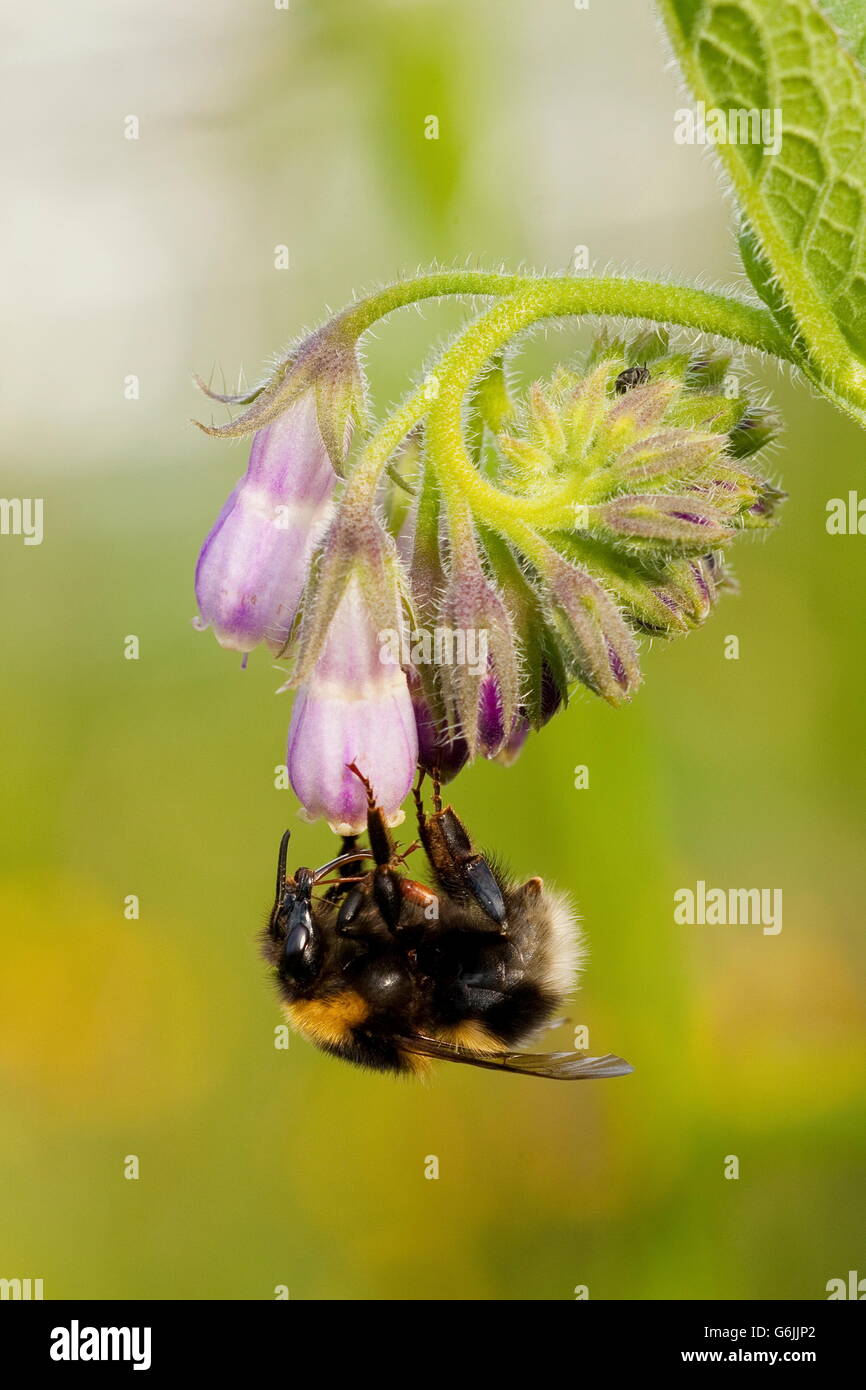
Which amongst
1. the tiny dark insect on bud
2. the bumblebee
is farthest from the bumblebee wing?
the tiny dark insect on bud

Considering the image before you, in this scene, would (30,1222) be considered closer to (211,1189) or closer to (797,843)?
(211,1189)

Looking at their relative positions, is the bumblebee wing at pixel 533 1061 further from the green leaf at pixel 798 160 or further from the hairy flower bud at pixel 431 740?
the green leaf at pixel 798 160

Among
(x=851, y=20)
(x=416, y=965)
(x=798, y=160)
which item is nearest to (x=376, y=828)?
(x=416, y=965)

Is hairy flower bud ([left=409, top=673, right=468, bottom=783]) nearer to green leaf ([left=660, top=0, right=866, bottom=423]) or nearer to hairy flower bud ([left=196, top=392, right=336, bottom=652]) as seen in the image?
hairy flower bud ([left=196, top=392, right=336, bottom=652])

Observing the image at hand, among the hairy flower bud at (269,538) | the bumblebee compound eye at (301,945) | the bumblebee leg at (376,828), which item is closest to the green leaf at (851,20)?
the hairy flower bud at (269,538)
